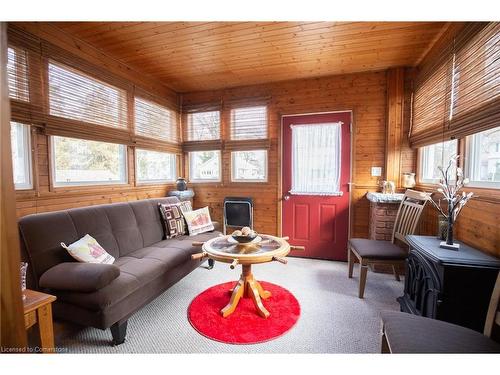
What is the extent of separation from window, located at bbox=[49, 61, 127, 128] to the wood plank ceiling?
15.9 inches

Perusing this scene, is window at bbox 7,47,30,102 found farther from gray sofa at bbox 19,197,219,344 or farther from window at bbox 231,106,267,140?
window at bbox 231,106,267,140

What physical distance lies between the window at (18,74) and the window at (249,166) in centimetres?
251

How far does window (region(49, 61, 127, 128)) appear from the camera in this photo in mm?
2141

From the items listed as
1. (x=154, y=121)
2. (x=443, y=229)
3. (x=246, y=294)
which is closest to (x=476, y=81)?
(x=443, y=229)

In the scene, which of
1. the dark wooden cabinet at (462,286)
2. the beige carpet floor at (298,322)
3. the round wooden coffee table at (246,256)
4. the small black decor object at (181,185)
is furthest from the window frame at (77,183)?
the dark wooden cabinet at (462,286)

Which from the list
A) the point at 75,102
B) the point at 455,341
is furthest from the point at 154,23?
the point at 455,341

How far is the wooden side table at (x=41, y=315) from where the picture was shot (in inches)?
48.1

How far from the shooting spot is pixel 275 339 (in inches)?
65.0

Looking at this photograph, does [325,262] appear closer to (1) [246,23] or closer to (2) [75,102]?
(1) [246,23]

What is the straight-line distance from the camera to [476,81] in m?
1.68

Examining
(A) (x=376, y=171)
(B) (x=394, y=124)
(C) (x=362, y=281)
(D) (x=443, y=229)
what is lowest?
(C) (x=362, y=281)

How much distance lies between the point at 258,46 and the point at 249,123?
1.27 m

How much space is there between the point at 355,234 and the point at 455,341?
2.32 metres

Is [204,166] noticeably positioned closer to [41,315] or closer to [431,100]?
[41,315]
